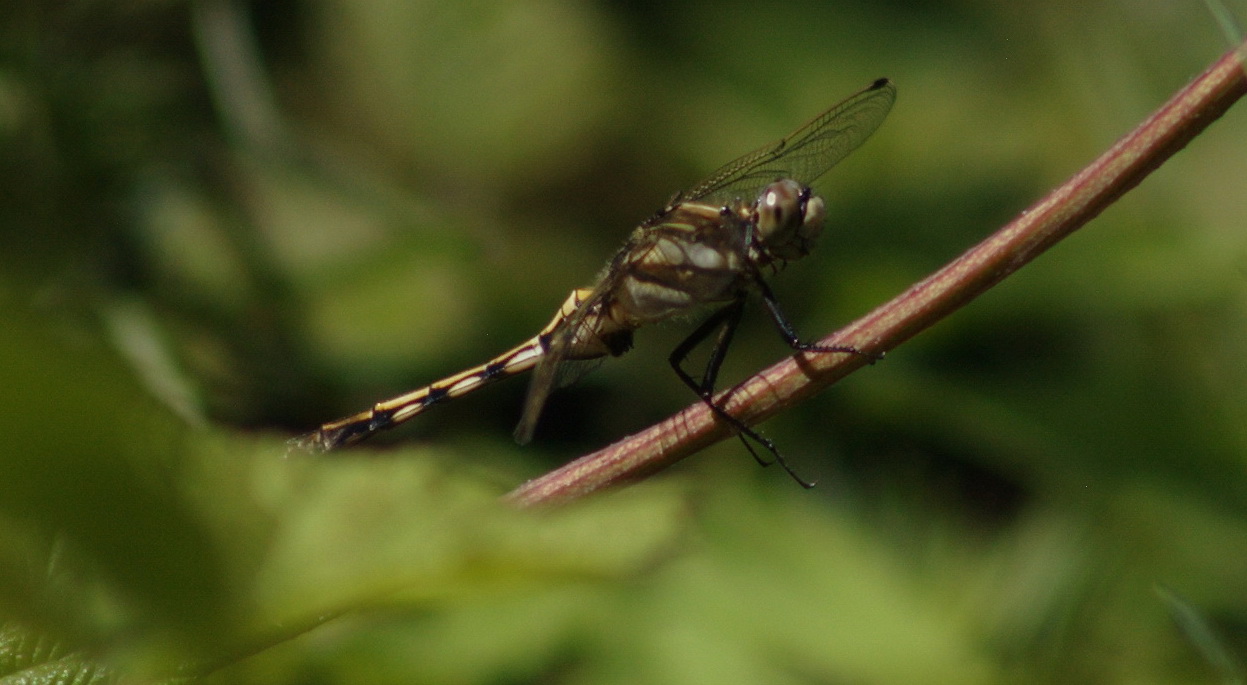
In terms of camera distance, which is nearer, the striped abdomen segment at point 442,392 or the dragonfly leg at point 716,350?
the dragonfly leg at point 716,350

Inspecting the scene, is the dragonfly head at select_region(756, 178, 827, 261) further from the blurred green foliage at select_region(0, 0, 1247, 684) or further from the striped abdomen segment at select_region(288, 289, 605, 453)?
the blurred green foliage at select_region(0, 0, 1247, 684)

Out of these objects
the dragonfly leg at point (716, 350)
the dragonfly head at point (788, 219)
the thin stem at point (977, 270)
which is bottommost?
the dragonfly leg at point (716, 350)

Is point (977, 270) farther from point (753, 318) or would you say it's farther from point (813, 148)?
point (753, 318)

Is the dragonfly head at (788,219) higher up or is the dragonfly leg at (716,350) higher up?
the dragonfly head at (788,219)

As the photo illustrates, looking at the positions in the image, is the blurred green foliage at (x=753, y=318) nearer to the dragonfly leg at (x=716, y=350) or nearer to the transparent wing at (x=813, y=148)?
the dragonfly leg at (x=716, y=350)

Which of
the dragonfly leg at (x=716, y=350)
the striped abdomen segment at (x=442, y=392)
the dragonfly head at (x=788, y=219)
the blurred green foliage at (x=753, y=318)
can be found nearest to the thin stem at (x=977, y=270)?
the blurred green foliage at (x=753, y=318)

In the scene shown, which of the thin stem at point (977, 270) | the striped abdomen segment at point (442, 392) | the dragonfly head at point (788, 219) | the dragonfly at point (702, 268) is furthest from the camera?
the striped abdomen segment at point (442, 392)
